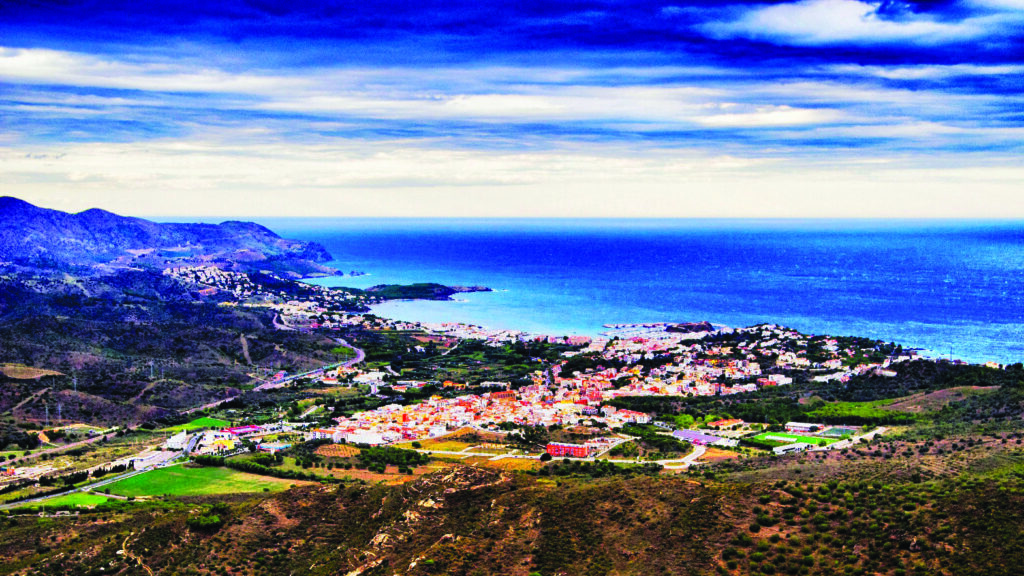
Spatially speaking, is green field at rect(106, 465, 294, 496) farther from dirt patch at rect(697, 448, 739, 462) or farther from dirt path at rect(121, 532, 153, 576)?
dirt patch at rect(697, 448, 739, 462)

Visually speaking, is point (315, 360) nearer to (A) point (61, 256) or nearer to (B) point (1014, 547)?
(B) point (1014, 547)

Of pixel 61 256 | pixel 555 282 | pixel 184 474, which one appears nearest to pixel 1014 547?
pixel 184 474

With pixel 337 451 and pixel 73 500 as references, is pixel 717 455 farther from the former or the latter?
pixel 73 500

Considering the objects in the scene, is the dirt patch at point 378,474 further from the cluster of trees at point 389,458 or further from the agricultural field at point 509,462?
the agricultural field at point 509,462

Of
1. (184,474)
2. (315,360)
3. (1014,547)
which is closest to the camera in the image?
(1014,547)

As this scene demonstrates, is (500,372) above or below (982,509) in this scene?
below

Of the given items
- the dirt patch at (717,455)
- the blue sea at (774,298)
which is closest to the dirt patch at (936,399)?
the dirt patch at (717,455)

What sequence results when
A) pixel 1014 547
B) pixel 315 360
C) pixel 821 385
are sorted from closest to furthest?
1. pixel 1014 547
2. pixel 821 385
3. pixel 315 360
